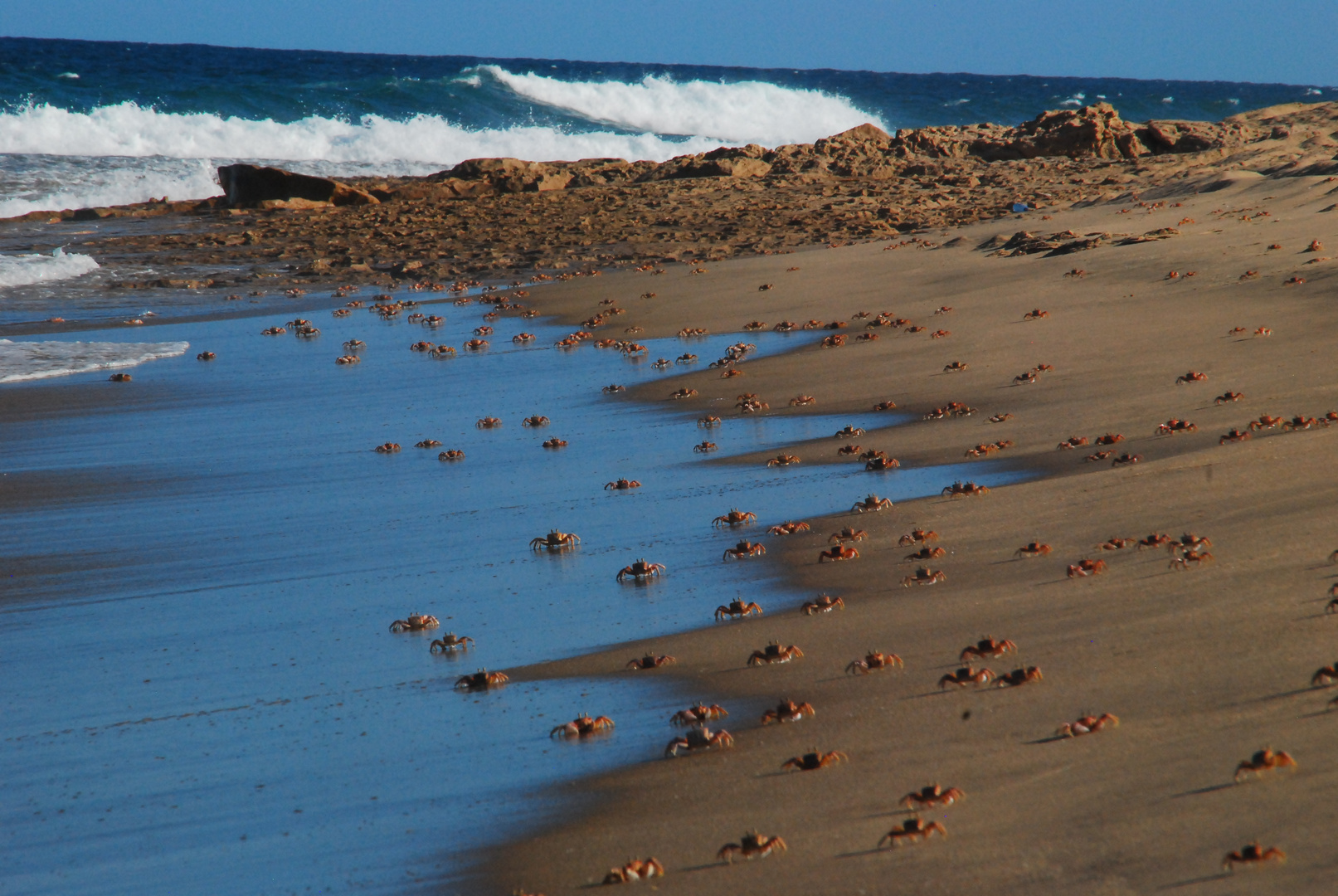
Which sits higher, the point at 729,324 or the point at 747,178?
the point at 747,178

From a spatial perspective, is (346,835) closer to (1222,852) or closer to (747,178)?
(1222,852)

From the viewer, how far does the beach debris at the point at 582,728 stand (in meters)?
4.07

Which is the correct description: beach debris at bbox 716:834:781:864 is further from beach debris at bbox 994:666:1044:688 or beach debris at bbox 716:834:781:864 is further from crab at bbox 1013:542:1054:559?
crab at bbox 1013:542:1054:559

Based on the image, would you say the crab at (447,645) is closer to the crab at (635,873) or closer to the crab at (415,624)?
the crab at (415,624)

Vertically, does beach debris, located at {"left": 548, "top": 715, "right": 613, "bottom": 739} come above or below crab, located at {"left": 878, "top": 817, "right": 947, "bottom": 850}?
below

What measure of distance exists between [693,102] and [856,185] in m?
37.8

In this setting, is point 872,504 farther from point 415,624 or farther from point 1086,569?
point 415,624

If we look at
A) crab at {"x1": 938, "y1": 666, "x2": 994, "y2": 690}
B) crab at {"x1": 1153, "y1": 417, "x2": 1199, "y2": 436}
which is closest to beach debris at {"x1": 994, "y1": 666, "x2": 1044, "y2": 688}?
crab at {"x1": 938, "y1": 666, "x2": 994, "y2": 690}

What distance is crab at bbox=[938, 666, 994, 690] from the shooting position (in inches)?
159

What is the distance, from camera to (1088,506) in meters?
5.98

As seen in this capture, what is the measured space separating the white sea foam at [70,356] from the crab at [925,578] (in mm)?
10160

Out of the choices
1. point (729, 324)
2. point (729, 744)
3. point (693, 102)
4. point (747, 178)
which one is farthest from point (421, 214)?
point (693, 102)

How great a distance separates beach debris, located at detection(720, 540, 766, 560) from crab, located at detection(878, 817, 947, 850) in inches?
115

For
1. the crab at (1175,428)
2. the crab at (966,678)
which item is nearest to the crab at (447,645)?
the crab at (966,678)
